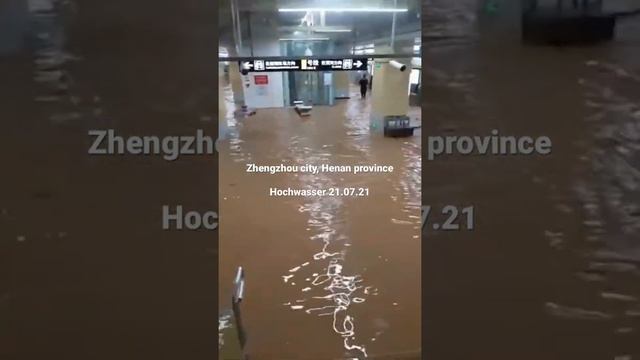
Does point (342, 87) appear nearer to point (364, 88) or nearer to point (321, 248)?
point (364, 88)

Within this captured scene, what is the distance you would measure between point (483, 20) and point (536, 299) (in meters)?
0.81

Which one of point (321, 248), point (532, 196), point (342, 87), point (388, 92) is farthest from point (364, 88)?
point (532, 196)

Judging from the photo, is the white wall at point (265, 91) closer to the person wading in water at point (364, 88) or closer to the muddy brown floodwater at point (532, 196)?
the person wading in water at point (364, 88)

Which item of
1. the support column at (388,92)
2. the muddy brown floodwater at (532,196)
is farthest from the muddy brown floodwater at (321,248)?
the muddy brown floodwater at (532,196)

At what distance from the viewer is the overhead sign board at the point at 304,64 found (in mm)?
2158

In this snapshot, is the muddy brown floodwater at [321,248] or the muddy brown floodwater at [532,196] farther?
the muddy brown floodwater at [321,248]

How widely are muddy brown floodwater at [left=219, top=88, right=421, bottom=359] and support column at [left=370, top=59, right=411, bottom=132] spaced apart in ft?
0.92

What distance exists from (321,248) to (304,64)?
2.32 metres

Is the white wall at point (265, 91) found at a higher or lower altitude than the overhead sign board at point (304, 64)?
lower

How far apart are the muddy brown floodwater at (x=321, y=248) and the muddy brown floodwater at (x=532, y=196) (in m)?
0.41

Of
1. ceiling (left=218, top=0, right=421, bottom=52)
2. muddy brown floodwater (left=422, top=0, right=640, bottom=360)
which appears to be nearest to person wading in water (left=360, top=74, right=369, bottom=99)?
ceiling (left=218, top=0, right=421, bottom=52)
